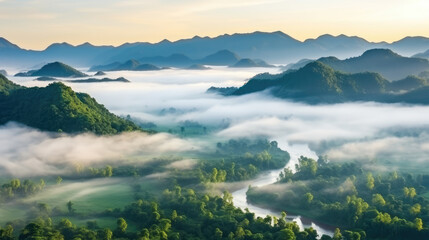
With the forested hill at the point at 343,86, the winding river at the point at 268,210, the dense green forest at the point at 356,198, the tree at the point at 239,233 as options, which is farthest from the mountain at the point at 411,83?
the tree at the point at 239,233

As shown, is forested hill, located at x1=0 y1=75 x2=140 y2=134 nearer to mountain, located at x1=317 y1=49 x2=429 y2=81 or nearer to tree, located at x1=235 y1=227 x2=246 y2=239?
tree, located at x1=235 y1=227 x2=246 y2=239

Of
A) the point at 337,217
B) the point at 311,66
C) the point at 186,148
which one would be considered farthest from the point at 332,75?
the point at 337,217

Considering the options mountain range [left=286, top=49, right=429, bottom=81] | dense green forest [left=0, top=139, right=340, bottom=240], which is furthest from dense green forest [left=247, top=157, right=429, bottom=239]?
mountain range [left=286, top=49, right=429, bottom=81]

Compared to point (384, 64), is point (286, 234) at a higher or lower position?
lower

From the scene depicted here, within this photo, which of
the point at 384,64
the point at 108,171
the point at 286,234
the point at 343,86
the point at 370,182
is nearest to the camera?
the point at 286,234

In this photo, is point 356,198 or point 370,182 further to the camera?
point 370,182

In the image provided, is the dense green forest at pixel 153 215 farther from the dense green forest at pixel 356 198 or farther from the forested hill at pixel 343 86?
the forested hill at pixel 343 86

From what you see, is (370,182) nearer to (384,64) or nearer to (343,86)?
(343,86)

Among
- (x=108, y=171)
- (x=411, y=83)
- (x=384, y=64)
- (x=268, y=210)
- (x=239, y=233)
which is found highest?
(x=384, y=64)

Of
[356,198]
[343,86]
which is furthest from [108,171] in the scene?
[343,86]
